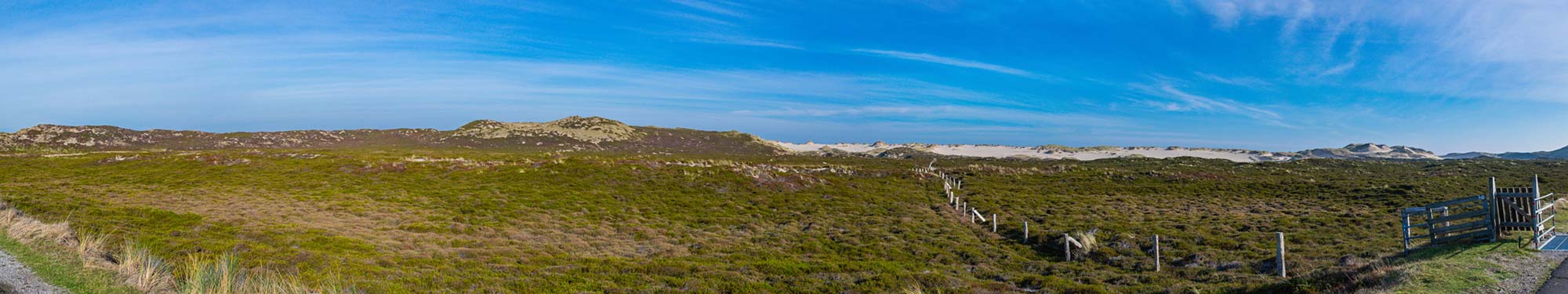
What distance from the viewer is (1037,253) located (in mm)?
22969

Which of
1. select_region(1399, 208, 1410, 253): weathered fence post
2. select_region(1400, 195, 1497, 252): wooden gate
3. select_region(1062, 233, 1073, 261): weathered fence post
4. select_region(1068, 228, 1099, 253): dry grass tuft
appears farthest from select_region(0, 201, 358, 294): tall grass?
select_region(1400, 195, 1497, 252): wooden gate

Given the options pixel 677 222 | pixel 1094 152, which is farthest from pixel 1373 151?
pixel 677 222

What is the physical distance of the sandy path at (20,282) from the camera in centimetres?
820

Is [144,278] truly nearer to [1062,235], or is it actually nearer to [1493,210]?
[1062,235]

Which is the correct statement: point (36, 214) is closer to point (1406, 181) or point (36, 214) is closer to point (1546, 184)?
point (1406, 181)

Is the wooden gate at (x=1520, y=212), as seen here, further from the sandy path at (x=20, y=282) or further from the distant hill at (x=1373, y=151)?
the distant hill at (x=1373, y=151)

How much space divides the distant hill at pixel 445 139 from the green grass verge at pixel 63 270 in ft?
376

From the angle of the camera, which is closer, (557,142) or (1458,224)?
(1458,224)

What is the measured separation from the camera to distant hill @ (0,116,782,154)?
4173 inches

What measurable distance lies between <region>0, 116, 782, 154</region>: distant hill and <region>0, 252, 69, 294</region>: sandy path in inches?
4597

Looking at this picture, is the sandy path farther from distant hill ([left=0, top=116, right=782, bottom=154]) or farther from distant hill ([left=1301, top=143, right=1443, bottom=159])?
distant hill ([left=1301, top=143, right=1443, bottom=159])

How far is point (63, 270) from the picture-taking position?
959 centimetres

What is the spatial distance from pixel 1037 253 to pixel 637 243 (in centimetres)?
1537

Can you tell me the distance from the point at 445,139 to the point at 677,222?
383 ft
